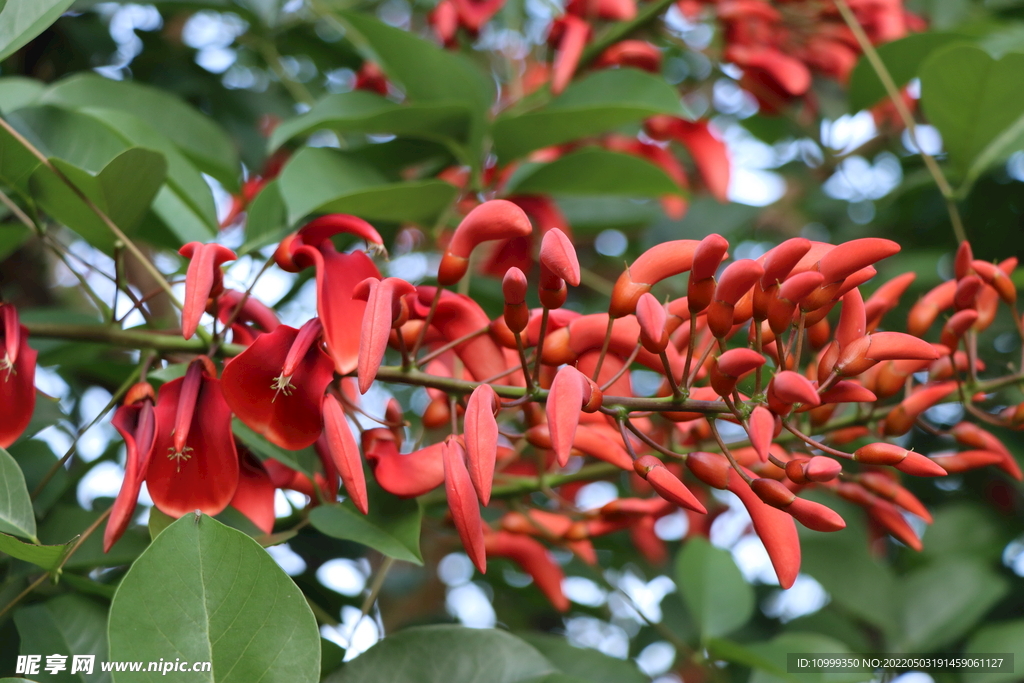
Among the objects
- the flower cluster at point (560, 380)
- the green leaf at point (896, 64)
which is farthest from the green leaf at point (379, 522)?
the green leaf at point (896, 64)

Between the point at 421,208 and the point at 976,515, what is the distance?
0.99 metres

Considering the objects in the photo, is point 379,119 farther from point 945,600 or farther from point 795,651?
point 945,600

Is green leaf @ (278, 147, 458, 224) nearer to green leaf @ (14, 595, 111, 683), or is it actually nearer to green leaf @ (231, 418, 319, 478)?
green leaf @ (231, 418, 319, 478)

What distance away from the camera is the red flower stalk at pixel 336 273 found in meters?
0.61

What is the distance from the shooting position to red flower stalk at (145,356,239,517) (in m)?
0.63

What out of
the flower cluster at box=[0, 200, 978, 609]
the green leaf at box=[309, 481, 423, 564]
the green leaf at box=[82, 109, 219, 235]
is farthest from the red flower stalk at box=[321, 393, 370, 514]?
the green leaf at box=[82, 109, 219, 235]

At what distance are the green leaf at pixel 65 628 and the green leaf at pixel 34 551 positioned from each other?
0.08 metres

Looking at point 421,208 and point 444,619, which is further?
point 444,619

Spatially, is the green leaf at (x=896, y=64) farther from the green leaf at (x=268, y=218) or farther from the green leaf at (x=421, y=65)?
the green leaf at (x=268, y=218)

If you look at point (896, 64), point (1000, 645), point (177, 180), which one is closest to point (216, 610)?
point (177, 180)

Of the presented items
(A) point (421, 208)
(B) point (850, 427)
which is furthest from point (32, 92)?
(B) point (850, 427)

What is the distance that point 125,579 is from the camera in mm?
534

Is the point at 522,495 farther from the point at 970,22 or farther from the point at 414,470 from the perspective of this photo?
the point at 970,22

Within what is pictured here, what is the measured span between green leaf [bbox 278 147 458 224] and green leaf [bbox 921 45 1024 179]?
1.93 ft
